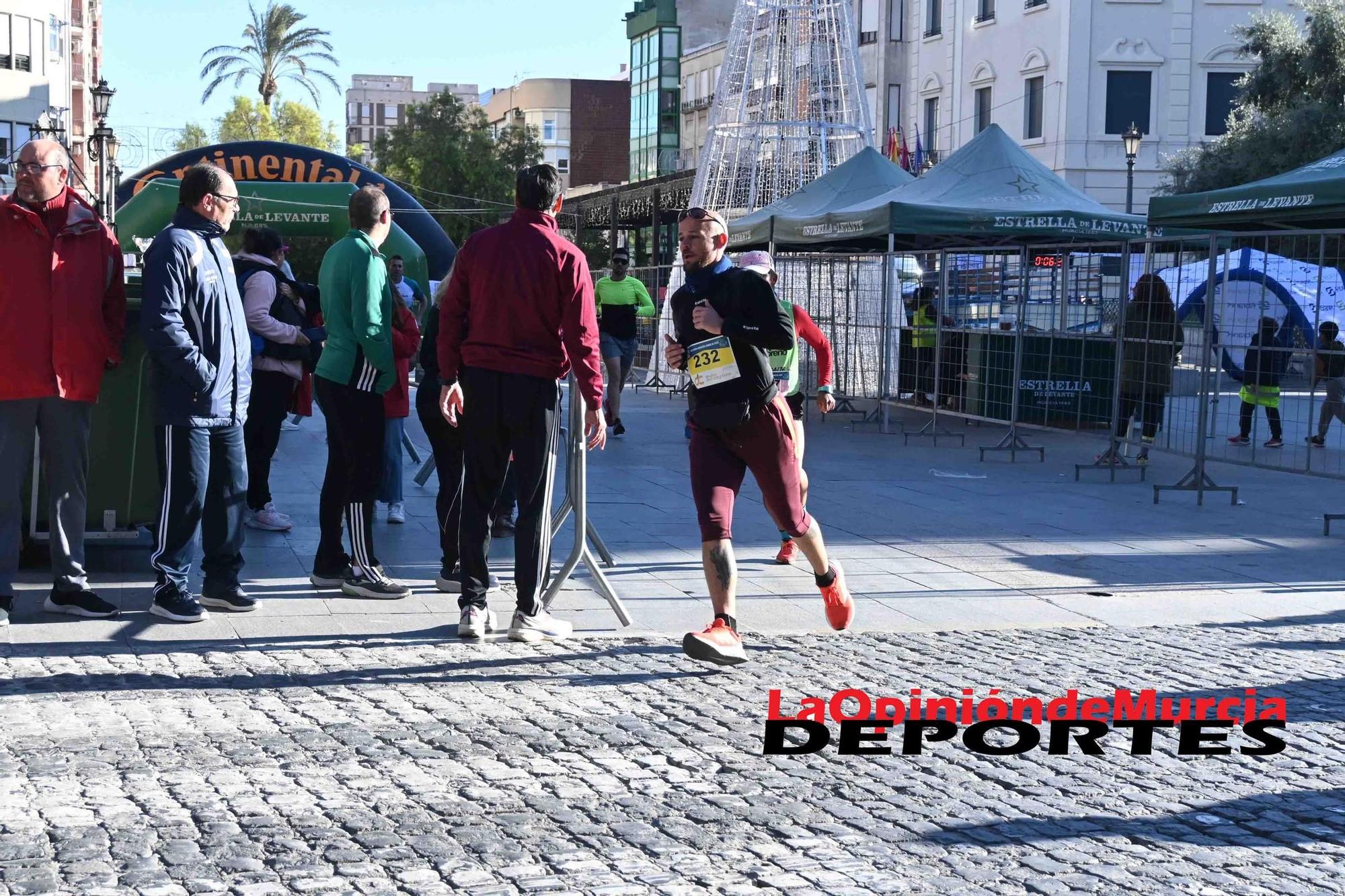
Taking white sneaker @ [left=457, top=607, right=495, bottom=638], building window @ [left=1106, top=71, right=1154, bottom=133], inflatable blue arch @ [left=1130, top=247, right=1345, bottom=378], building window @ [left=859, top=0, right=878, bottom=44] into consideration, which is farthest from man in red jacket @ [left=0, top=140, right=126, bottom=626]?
building window @ [left=859, top=0, right=878, bottom=44]

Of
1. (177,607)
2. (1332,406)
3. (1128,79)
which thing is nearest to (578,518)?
(177,607)

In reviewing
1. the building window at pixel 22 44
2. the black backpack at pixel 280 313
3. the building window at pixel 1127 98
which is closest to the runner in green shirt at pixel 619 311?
the black backpack at pixel 280 313

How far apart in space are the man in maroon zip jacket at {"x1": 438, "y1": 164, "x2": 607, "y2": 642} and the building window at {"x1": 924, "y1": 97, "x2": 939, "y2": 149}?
4261cm

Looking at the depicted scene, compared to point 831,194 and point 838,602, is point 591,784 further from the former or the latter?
point 831,194

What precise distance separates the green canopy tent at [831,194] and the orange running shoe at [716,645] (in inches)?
570

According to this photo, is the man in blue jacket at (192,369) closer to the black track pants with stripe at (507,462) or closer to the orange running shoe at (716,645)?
the black track pants with stripe at (507,462)

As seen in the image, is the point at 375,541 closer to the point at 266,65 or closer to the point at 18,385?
the point at 18,385

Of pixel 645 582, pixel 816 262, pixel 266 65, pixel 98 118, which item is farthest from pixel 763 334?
pixel 266 65

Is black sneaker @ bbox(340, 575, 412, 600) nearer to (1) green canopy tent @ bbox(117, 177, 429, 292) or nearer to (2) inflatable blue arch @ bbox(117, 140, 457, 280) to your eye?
(1) green canopy tent @ bbox(117, 177, 429, 292)

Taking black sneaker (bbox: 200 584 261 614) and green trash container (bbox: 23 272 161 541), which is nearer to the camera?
black sneaker (bbox: 200 584 261 614)

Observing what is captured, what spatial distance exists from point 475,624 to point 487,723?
1402 mm

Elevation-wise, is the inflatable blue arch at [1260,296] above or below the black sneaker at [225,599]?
above

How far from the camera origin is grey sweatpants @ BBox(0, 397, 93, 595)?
7086 mm

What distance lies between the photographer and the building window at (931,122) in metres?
48.1
